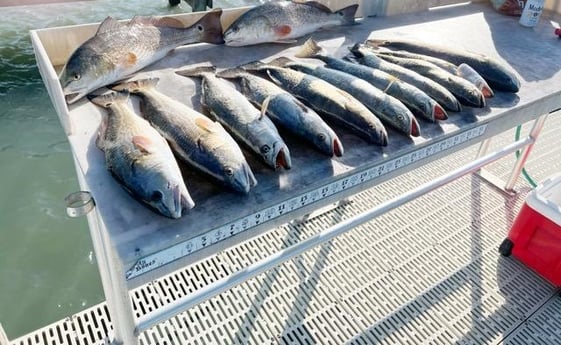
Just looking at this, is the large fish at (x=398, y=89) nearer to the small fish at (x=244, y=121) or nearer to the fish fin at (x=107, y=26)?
the small fish at (x=244, y=121)

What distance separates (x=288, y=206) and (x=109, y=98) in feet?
3.52

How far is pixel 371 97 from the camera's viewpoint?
2234 mm

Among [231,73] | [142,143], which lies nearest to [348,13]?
[231,73]

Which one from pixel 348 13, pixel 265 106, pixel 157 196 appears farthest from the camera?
pixel 348 13

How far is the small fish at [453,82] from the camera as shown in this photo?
2.39 metres

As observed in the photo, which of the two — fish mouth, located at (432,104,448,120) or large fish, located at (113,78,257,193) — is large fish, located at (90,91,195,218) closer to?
large fish, located at (113,78,257,193)

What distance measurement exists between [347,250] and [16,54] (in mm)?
6365

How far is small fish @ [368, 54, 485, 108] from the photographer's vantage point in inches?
94.0

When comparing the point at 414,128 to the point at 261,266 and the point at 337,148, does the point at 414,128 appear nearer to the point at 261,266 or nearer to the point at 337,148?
the point at 337,148

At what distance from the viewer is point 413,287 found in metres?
2.99

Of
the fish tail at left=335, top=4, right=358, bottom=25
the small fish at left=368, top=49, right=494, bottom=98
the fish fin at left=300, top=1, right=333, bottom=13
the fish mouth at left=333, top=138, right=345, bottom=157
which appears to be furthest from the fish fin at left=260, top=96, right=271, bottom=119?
the fish tail at left=335, top=4, right=358, bottom=25

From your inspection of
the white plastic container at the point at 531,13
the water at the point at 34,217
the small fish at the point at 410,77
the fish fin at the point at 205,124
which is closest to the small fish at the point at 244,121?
the fish fin at the point at 205,124

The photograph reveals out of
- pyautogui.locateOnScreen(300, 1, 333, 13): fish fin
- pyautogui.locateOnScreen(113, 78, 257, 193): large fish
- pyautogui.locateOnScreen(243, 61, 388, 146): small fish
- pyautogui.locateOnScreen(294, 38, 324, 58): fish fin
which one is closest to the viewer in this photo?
pyautogui.locateOnScreen(113, 78, 257, 193): large fish

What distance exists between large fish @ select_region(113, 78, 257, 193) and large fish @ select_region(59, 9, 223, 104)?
0.29m
